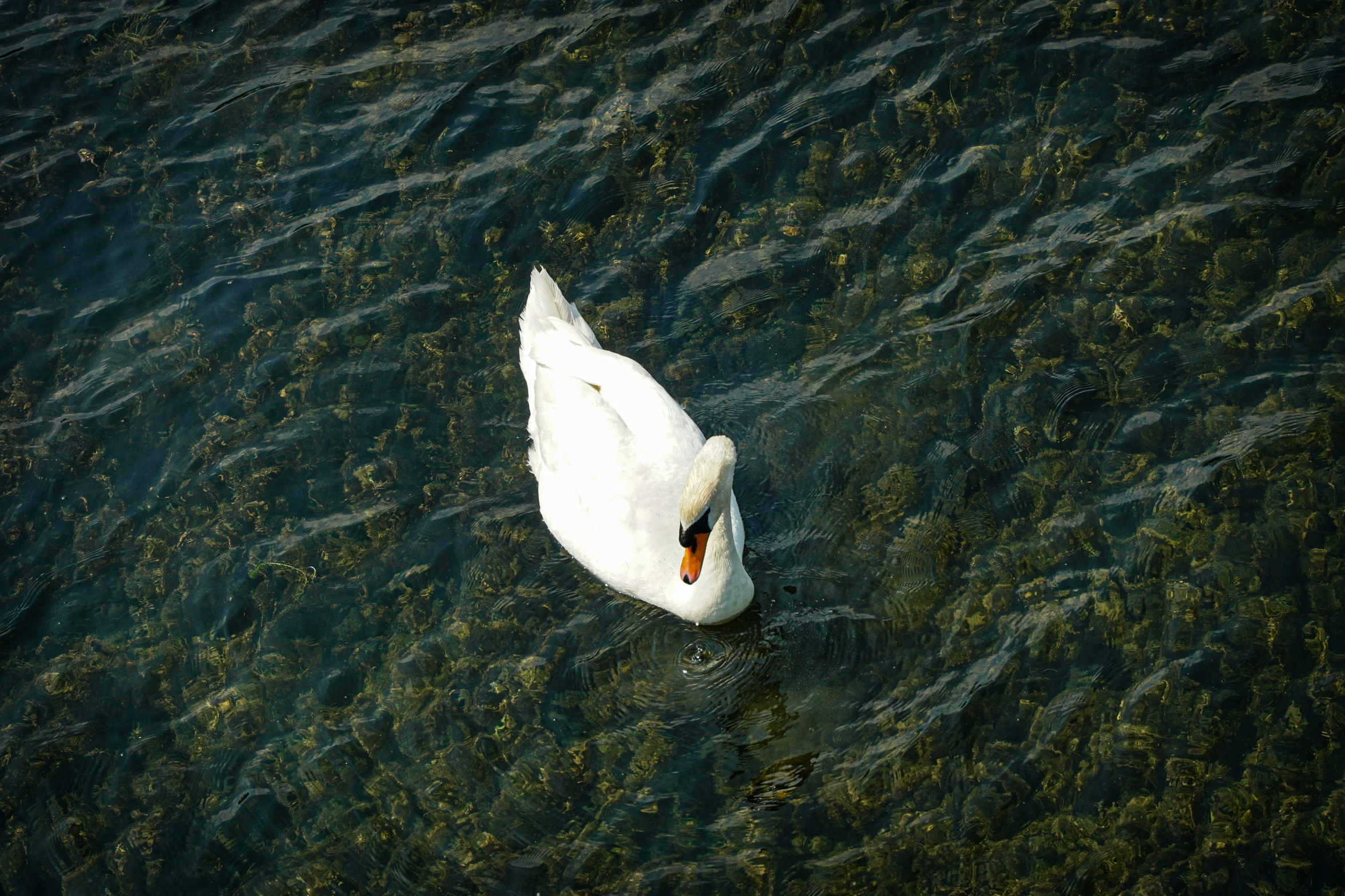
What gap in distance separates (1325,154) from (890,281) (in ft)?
11.9

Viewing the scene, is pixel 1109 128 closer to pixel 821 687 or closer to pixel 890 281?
pixel 890 281

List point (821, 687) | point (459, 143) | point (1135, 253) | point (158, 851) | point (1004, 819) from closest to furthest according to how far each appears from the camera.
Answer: point (1004, 819), point (158, 851), point (821, 687), point (1135, 253), point (459, 143)

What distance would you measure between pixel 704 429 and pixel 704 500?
72.9 inches

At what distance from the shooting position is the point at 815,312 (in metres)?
7.69

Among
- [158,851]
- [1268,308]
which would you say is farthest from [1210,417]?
[158,851]

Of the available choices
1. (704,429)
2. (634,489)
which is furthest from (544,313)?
(634,489)

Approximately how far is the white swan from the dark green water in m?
0.44

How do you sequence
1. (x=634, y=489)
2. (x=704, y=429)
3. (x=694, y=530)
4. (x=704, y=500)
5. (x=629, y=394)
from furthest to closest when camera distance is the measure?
1. (x=704, y=429)
2. (x=629, y=394)
3. (x=634, y=489)
4. (x=694, y=530)
5. (x=704, y=500)

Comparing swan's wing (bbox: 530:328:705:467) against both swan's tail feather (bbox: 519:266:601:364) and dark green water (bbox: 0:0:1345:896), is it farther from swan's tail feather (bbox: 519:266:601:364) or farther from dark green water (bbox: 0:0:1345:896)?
→ dark green water (bbox: 0:0:1345:896)

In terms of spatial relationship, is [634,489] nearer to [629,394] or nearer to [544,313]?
[629,394]

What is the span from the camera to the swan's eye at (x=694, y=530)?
5.57 meters

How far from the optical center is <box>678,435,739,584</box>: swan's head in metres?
5.43

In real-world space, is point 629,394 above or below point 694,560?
above

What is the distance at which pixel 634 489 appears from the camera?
239 inches
